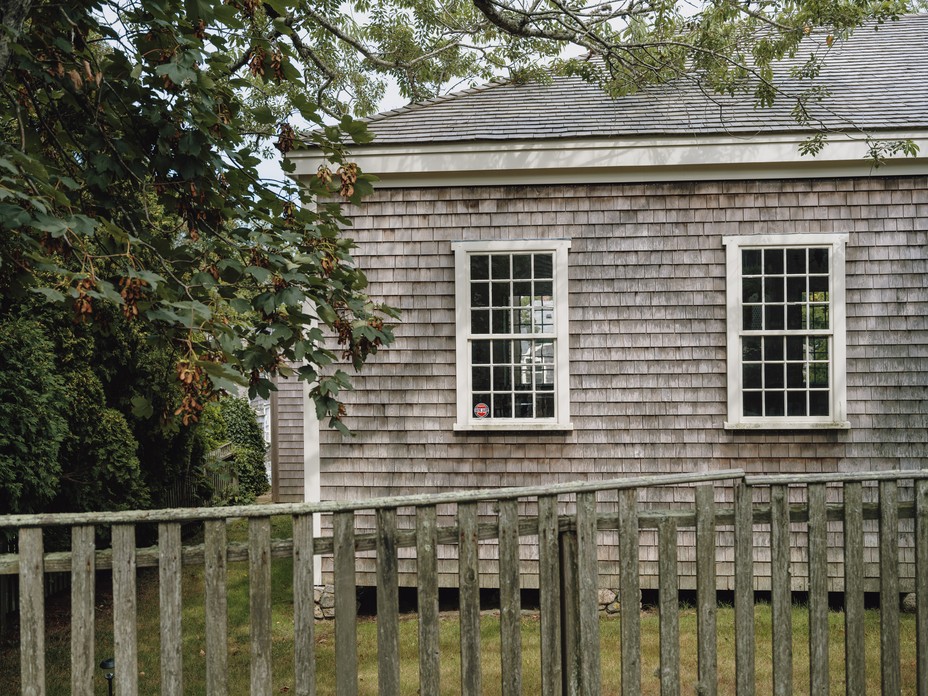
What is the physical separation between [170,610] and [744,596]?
2445 mm

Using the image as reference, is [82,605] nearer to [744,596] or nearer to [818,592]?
[744,596]

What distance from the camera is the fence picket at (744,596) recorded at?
3301 millimetres

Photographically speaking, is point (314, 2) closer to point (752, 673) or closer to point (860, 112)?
point (860, 112)

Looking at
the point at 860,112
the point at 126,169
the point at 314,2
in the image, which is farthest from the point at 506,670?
the point at 314,2

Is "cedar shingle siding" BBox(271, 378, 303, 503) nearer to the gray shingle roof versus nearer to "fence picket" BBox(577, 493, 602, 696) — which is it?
the gray shingle roof

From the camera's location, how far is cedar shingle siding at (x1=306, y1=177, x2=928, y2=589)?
6.76 metres

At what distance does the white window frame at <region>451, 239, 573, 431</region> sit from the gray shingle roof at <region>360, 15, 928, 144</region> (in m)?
1.02

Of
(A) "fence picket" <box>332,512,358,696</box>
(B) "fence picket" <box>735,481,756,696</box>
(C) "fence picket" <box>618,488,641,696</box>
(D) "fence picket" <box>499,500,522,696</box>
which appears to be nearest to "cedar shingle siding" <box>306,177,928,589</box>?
(B) "fence picket" <box>735,481,756,696</box>

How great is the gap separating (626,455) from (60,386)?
4.89 meters

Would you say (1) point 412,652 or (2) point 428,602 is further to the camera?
(1) point 412,652

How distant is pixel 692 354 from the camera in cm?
691

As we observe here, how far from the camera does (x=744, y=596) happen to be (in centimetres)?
331

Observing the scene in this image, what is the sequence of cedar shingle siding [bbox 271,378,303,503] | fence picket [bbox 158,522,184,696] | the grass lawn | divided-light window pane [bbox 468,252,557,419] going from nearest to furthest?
1. fence picket [bbox 158,522,184,696]
2. the grass lawn
3. divided-light window pane [bbox 468,252,557,419]
4. cedar shingle siding [bbox 271,378,303,503]

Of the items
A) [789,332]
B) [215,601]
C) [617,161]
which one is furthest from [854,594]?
[617,161]
